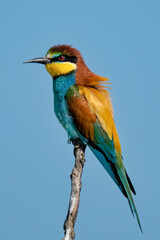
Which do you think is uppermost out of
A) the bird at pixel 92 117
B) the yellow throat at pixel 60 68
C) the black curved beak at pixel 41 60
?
the black curved beak at pixel 41 60

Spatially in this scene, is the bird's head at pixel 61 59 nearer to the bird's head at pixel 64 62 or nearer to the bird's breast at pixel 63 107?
the bird's head at pixel 64 62

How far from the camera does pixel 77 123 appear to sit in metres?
4.37

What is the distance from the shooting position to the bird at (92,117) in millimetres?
4281

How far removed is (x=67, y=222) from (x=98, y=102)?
1.48 m

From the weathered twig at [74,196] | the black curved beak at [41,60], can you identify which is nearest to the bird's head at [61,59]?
the black curved beak at [41,60]

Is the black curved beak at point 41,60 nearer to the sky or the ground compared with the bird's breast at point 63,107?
nearer to the sky

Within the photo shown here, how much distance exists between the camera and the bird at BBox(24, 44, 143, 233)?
169 inches

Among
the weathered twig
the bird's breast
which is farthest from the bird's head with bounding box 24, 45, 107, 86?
the weathered twig

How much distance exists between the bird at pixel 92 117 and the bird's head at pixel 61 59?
101 millimetres

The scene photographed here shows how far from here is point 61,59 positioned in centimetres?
467

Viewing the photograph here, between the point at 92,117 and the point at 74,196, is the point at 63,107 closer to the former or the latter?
the point at 92,117

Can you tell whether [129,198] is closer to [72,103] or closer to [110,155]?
[110,155]

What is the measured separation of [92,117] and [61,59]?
0.83m

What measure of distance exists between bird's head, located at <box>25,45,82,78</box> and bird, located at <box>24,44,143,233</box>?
0.33ft
